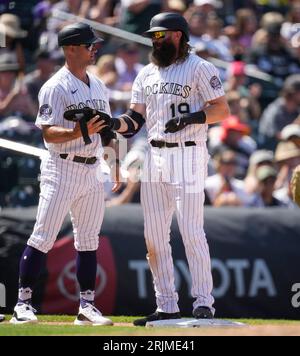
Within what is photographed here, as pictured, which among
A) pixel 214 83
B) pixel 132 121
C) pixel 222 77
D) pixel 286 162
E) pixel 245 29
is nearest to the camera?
pixel 214 83

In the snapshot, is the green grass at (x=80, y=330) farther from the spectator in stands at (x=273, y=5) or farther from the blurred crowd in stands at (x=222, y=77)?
the spectator in stands at (x=273, y=5)

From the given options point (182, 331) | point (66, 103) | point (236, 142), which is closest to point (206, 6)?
point (236, 142)

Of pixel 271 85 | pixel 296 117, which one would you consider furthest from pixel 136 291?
pixel 271 85

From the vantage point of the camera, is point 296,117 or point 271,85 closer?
point 296,117

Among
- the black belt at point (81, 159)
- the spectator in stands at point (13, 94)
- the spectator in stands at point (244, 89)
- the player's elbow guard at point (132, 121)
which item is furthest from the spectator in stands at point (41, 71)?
the black belt at point (81, 159)

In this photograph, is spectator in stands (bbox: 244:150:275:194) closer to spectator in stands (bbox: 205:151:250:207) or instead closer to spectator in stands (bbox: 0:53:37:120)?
spectator in stands (bbox: 205:151:250:207)

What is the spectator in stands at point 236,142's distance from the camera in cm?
1208

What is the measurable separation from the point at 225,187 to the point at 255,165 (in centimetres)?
62

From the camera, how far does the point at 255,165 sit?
1171 centimetres

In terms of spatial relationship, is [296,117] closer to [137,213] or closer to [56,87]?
[137,213]

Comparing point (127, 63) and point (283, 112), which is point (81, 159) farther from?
point (283, 112)

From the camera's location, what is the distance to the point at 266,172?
444 inches

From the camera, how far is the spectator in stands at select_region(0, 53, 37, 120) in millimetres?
11578
